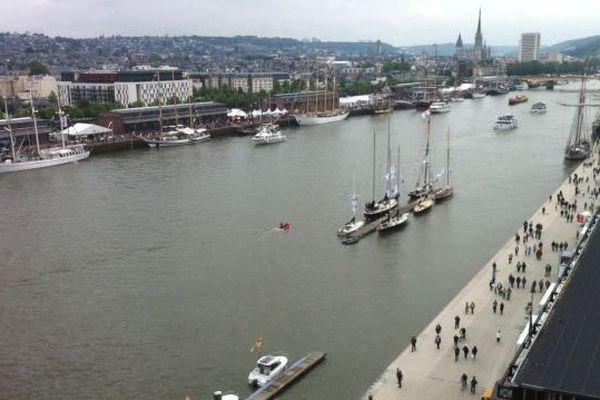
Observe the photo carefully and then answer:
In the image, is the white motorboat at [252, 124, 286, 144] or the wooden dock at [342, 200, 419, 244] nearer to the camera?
the wooden dock at [342, 200, 419, 244]

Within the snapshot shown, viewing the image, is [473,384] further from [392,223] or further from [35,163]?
[35,163]

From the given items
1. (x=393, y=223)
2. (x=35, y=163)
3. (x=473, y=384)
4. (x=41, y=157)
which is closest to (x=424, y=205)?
(x=393, y=223)

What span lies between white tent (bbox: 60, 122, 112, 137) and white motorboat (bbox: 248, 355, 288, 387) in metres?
38.8

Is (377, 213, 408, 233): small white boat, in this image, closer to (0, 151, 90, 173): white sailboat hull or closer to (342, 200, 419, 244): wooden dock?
(342, 200, 419, 244): wooden dock

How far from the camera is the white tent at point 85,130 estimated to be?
48906 millimetres

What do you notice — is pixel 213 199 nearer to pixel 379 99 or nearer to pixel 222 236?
pixel 222 236

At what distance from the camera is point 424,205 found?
2761cm

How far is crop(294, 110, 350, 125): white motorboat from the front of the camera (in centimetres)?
6334

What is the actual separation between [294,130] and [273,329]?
44441 millimetres

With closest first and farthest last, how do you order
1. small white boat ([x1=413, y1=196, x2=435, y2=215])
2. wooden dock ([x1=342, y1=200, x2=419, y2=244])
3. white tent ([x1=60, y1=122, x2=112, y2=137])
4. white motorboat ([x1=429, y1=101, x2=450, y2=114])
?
wooden dock ([x1=342, y1=200, x2=419, y2=244])
small white boat ([x1=413, y1=196, x2=435, y2=215])
white tent ([x1=60, y1=122, x2=112, y2=137])
white motorboat ([x1=429, y1=101, x2=450, y2=114])

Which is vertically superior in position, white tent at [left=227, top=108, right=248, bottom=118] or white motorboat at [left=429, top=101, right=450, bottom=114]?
white tent at [left=227, top=108, right=248, bottom=118]

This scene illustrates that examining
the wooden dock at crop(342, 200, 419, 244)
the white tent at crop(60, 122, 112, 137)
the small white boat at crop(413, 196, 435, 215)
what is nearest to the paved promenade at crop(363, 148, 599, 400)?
the wooden dock at crop(342, 200, 419, 244)

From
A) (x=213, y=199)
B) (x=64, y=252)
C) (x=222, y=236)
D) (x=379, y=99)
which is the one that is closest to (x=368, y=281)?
(x=222, y=236)

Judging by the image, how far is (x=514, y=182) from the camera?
34.1 m
